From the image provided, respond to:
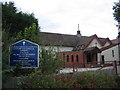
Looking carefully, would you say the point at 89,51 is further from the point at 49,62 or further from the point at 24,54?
the point at 24,54

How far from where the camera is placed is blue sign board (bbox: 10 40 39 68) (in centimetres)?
798

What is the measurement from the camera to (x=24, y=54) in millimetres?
8086

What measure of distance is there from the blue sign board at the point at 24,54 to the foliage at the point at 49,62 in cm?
129

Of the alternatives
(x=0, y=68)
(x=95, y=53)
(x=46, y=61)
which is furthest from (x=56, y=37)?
(x=0, y=68)

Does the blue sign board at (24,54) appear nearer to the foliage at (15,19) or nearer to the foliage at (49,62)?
the foliage at (49,62)

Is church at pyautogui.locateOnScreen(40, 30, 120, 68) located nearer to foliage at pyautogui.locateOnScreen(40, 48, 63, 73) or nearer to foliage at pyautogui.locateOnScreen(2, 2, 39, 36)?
foliage at pyautogui.locateOnScreen(2, 2, 39, 36)

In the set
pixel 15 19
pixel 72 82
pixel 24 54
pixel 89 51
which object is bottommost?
pixel 72 82

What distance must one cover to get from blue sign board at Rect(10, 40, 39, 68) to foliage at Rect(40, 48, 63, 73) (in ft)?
4.22

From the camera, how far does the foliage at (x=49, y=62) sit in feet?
30.9

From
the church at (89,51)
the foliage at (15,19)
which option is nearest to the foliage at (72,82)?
the foliage at (15,19)

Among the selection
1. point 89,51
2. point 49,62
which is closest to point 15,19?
point 49,62

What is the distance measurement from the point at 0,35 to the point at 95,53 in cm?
2779

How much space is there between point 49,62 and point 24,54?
1.84 meters

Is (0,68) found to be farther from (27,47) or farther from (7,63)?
(27,47)
